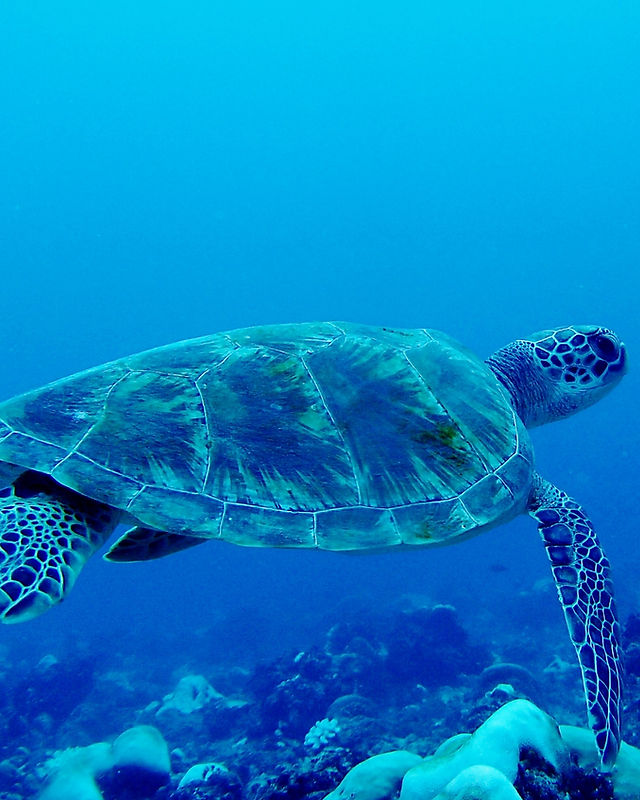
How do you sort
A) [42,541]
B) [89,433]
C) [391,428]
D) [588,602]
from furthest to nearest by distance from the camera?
[391,428]
[588,602]
[89,433]
[42,541]

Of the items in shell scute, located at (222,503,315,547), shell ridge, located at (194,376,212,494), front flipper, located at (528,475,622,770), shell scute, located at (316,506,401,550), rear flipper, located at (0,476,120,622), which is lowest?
front flipper, located at (528,475,622,770)

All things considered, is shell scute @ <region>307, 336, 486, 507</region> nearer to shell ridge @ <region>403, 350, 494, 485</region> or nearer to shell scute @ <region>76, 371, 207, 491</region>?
shell ridge @ <region>403, 350, 494, 485</region>

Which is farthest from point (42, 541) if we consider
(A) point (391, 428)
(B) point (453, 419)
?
(B) point (453, 419)

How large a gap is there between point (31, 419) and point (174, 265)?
104083 millimetres

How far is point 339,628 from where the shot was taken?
13.7 meters

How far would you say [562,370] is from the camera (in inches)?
204

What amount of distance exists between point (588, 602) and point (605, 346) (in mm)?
2714

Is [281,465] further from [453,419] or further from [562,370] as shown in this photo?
[562,370]

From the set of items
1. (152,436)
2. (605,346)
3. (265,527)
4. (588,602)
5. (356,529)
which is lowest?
(588,602)

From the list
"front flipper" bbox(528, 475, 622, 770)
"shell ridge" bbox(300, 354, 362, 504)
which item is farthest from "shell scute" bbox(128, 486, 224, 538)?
"front flipper" bbox(528, 475, 622, 770)

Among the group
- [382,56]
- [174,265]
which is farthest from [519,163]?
[174,265]

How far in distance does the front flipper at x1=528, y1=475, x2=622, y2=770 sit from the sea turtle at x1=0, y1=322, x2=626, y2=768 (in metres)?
0.01

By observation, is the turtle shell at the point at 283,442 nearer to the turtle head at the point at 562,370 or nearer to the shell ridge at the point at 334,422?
the shell ridge at the point at 334,422

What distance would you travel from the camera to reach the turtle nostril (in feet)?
16.8
